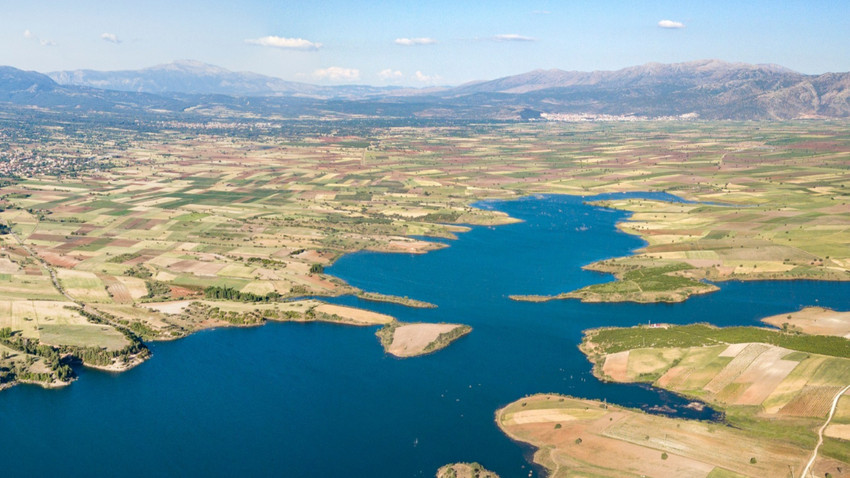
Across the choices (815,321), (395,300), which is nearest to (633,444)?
Result: (815,321)

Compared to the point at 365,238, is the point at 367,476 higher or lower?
lower

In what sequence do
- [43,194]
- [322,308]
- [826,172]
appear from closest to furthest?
[322,308] → [43,194] → [826,172]

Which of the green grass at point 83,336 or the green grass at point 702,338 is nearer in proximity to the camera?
the green grass at point 702,338

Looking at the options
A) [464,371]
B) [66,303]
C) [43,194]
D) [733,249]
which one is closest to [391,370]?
[464,371]

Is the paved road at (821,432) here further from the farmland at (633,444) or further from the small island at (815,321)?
the small island at (815,321)

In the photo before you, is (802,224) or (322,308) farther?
(802,224)

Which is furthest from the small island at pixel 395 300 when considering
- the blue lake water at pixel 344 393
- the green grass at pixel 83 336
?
the green grass at pixel 83 336

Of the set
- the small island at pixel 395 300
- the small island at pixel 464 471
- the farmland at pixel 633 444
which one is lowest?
the small island at pixel 464 471

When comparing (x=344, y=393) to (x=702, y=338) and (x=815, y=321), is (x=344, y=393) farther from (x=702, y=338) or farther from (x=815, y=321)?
(x=815, y=321)

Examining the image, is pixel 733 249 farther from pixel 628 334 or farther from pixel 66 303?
pixel 66 303
